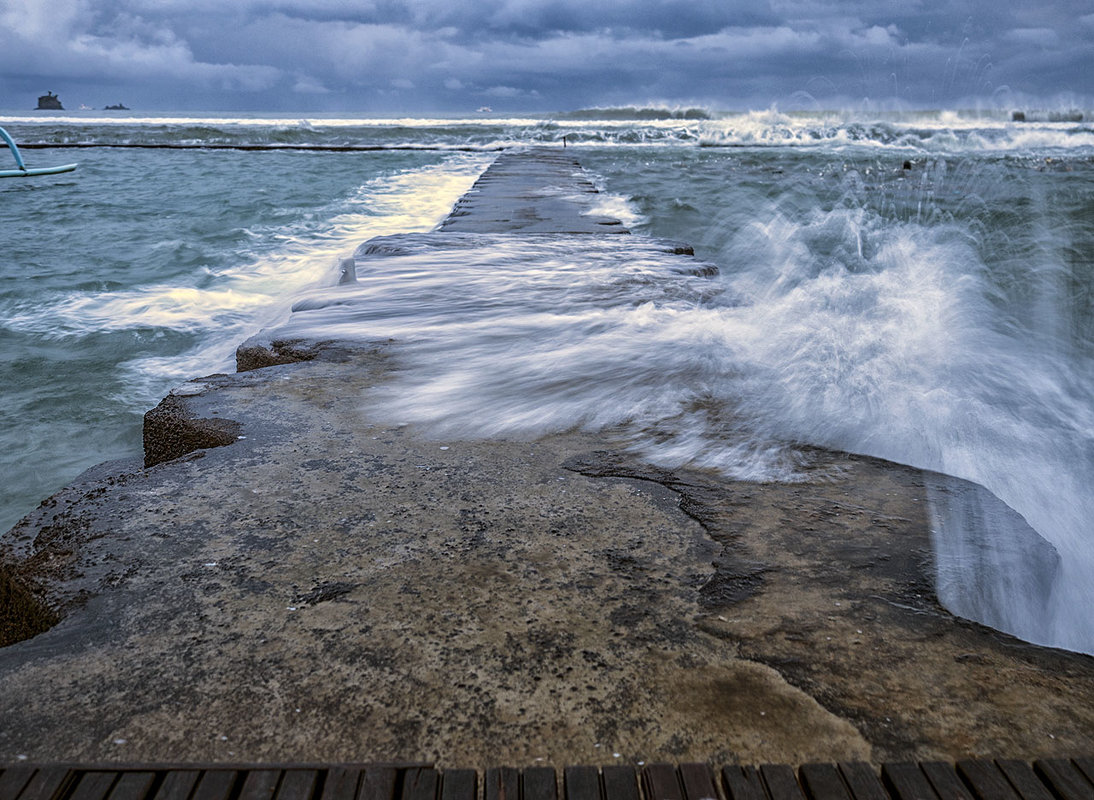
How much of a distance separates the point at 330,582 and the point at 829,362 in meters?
2.02

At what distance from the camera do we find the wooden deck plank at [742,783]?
0.89m

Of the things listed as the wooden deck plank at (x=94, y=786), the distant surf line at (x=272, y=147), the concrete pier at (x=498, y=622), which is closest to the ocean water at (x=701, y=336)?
the concrete pier at (x=498, y=622)

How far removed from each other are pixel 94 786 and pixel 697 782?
636mm

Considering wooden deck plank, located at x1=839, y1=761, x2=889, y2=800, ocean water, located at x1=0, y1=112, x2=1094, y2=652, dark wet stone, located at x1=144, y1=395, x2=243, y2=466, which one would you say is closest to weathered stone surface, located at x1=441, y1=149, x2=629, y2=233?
ocean water, located at x1=0, y1=112, x2=1094, y2=652

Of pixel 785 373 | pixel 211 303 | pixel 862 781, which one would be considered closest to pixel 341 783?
pixel 862 781

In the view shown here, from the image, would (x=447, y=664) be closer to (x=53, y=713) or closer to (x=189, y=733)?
(x=189, y=733)

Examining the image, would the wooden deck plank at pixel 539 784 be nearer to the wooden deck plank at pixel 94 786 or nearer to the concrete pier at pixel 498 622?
the concrete pier at pixel 498 622

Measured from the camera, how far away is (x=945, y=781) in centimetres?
91

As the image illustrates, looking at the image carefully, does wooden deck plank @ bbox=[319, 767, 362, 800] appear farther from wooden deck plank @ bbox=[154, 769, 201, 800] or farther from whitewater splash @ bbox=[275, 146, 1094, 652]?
whitewater splash @ bbox=[275, 146, 1094, 652]

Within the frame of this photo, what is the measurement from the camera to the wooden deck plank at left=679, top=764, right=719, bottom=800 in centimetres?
89

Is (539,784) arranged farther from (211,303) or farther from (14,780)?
(211,303)

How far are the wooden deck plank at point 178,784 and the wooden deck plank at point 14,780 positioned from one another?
14 centimetres

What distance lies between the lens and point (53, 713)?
1027 mm

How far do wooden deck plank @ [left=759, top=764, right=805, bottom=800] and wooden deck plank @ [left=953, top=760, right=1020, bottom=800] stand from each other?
0.50ft
